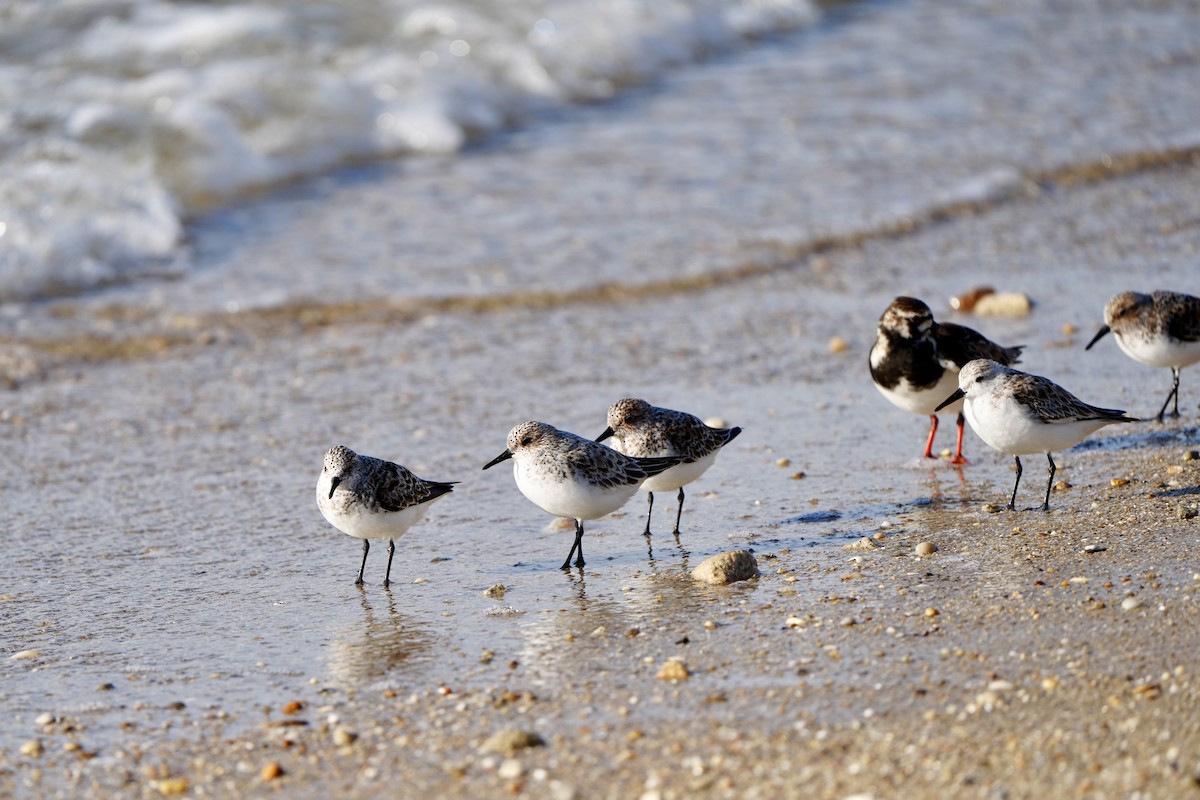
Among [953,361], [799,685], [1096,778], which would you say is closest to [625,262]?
[953,361]

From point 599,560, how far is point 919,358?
1.99 metres

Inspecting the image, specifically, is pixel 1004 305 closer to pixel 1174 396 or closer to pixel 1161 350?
pixel 1174 396

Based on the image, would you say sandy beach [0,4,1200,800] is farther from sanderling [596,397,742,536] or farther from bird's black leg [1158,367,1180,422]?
sanderling [596,397,742,536]

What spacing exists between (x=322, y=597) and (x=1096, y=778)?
10.5 ft

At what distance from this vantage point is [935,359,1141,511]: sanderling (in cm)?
620

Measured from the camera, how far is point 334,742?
180 inches

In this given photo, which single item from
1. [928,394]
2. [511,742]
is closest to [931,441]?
[928,394]

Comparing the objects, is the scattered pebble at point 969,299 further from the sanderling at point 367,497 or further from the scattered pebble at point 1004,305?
the sanderling at point 367,497

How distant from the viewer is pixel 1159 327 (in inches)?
282

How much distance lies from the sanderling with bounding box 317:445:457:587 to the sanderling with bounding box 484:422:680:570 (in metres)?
0.47

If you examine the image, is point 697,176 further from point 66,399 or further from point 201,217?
point 66,399

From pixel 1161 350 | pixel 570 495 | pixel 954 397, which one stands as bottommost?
pixel 570 495

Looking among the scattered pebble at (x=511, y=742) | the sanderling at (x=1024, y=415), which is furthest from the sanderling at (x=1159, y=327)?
the scattered pebble at (x=511, y=742)

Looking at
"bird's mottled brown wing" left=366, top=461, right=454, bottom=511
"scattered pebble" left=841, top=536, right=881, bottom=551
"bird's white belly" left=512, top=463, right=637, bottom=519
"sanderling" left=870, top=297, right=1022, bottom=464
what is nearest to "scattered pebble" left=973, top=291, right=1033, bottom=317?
"sanderling" left=870, top=297, right=1022, bottom=464
